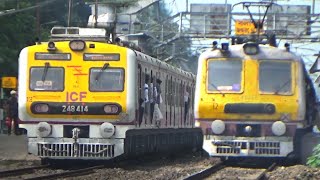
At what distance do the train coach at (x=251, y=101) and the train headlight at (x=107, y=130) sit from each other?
186cm

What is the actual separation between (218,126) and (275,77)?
1624mm

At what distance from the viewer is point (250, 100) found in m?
17.0

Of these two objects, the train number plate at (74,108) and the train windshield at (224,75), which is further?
the train windshield at (224,75)

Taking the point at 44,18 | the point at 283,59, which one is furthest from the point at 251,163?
the point at 44,18

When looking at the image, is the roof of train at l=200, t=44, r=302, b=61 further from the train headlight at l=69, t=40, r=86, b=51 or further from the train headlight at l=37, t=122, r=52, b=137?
the train headlight at l=37, t=122, r=52, b=137

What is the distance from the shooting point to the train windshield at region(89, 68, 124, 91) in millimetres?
17000

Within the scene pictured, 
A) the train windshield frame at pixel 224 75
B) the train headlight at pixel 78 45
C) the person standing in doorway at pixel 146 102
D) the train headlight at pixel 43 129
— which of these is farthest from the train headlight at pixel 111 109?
the train windshield frame at pixel 224 75

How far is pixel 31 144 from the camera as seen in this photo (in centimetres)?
1684

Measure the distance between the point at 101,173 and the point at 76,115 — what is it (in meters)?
1.60

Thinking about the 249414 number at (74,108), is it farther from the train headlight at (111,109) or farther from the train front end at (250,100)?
the train front end at (250,100)

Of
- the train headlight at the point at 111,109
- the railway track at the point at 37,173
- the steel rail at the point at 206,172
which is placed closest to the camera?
the steel rail at the point at 206,172

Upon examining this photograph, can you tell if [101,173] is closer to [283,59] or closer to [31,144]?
[31,144]

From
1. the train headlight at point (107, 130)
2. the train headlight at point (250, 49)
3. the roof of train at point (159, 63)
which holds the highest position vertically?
the train headlight at point (250, 49)

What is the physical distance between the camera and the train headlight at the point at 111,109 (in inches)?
663
